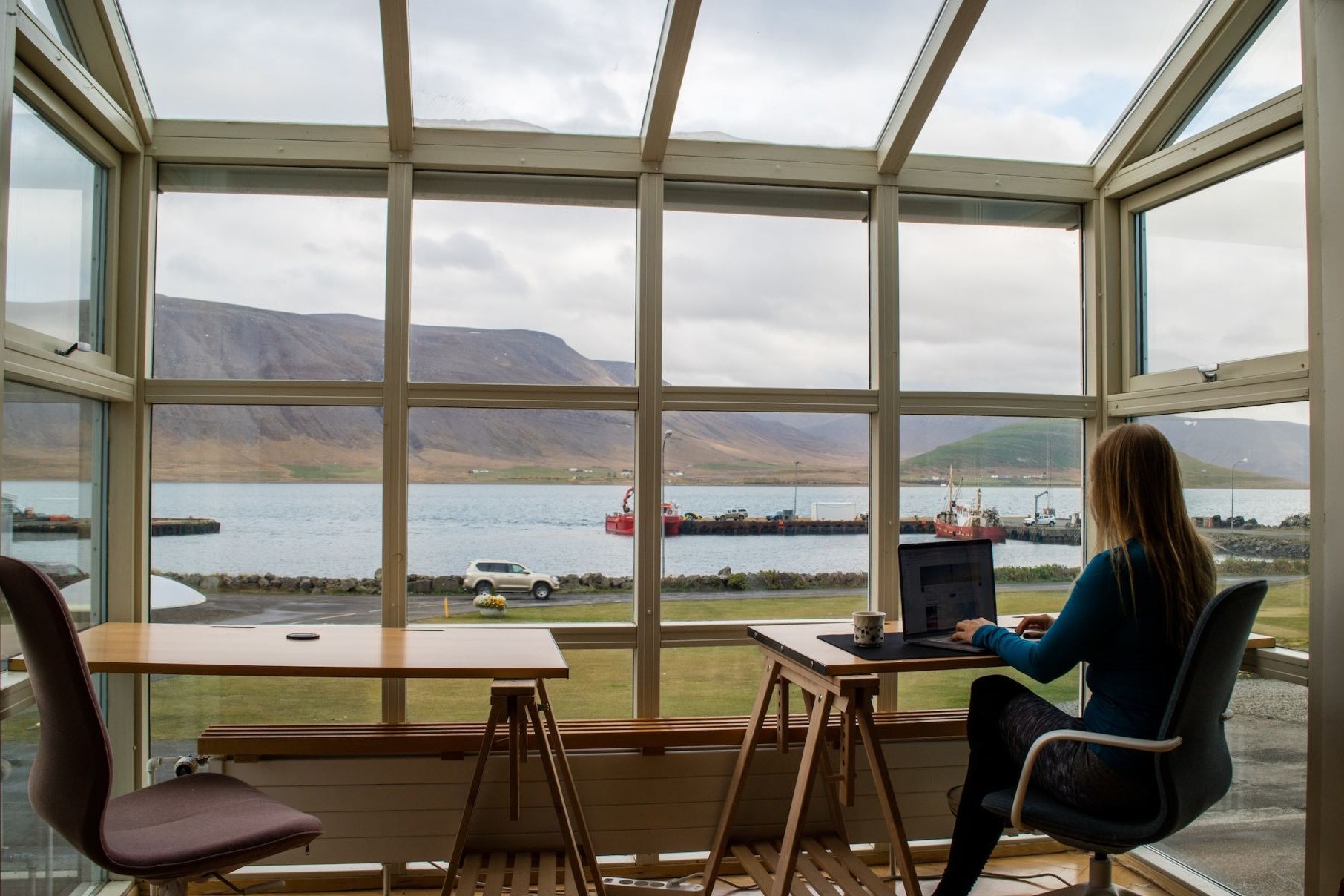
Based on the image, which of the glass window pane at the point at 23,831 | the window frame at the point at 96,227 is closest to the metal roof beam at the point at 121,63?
the window frame at the point at 96,227

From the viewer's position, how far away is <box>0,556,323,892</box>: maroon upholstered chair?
2006 mm

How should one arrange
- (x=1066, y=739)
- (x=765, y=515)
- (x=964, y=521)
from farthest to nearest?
1. (x=964, y=521)
2. (x=765, y=515)
3. (x=1066, y=739)

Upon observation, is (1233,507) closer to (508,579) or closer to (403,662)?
(508,579)

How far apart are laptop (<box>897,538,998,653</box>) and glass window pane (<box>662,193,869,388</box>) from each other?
854 millimetres

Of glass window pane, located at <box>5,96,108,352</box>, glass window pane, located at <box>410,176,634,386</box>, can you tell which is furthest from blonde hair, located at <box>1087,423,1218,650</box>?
glass window pane, located at <box>5,96,108,352</box>

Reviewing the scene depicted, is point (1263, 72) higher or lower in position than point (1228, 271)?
higher

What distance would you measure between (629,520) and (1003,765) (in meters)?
1.55

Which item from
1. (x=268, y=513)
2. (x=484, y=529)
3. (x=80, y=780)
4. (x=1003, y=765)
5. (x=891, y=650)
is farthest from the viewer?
(x=484, y=529)

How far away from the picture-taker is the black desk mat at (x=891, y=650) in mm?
2818

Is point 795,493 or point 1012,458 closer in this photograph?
point 795,493

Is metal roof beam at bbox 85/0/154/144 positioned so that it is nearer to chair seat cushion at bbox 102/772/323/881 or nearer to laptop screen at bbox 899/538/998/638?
chair seat cushion at bbox 102/772/323/881

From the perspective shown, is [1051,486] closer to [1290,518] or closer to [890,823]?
[1290,518]

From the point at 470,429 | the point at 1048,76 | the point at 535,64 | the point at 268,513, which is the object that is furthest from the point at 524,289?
the point at 1048,76

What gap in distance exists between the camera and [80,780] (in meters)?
2.04
